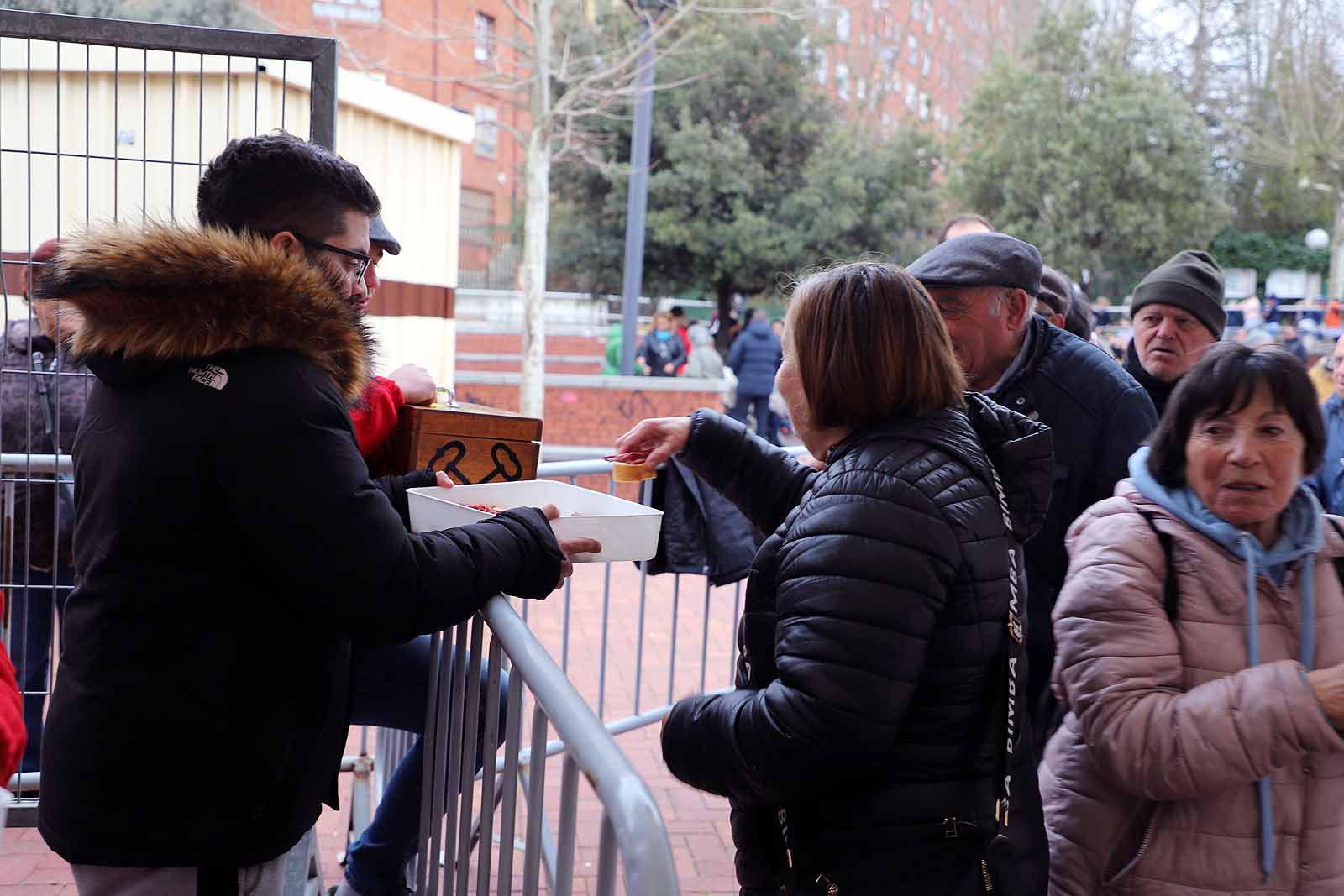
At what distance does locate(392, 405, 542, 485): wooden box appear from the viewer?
8.73 ft

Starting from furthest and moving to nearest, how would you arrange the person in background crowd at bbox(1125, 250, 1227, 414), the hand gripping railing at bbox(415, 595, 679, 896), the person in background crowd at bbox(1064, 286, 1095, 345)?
the person in background crowd at bbox(1064, 286, 1095, 345) < the person in background crowd at bbox(1125, 250, 1227, 414) < the hand gripping railing at bbox(415, 595, 679, 896)

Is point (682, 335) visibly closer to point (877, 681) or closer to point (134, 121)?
point (134, 121)

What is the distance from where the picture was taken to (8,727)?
1.77m

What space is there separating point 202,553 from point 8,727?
360 millimetres

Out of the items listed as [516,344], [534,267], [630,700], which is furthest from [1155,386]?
[516,344]

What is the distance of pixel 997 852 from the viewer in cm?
202

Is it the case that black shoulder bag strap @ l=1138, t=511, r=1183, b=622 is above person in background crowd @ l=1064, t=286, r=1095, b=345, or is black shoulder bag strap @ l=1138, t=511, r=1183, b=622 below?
below

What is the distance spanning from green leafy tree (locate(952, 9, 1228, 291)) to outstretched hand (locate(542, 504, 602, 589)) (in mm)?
32513

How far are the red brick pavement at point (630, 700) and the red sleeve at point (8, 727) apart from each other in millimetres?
172

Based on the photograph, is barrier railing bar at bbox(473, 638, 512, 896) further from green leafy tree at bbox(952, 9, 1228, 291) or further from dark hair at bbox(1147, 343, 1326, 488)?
green leafy tree at bbox(952, 9, 1228, 291)

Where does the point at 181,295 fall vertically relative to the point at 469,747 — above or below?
above

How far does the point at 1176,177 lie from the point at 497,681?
3472 centimetres

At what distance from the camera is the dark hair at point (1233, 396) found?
2383 millimetres

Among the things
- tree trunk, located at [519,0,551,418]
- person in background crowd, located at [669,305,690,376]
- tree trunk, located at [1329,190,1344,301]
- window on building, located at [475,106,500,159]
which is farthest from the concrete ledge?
tree trunk, located at [1329,190,1344,301]
